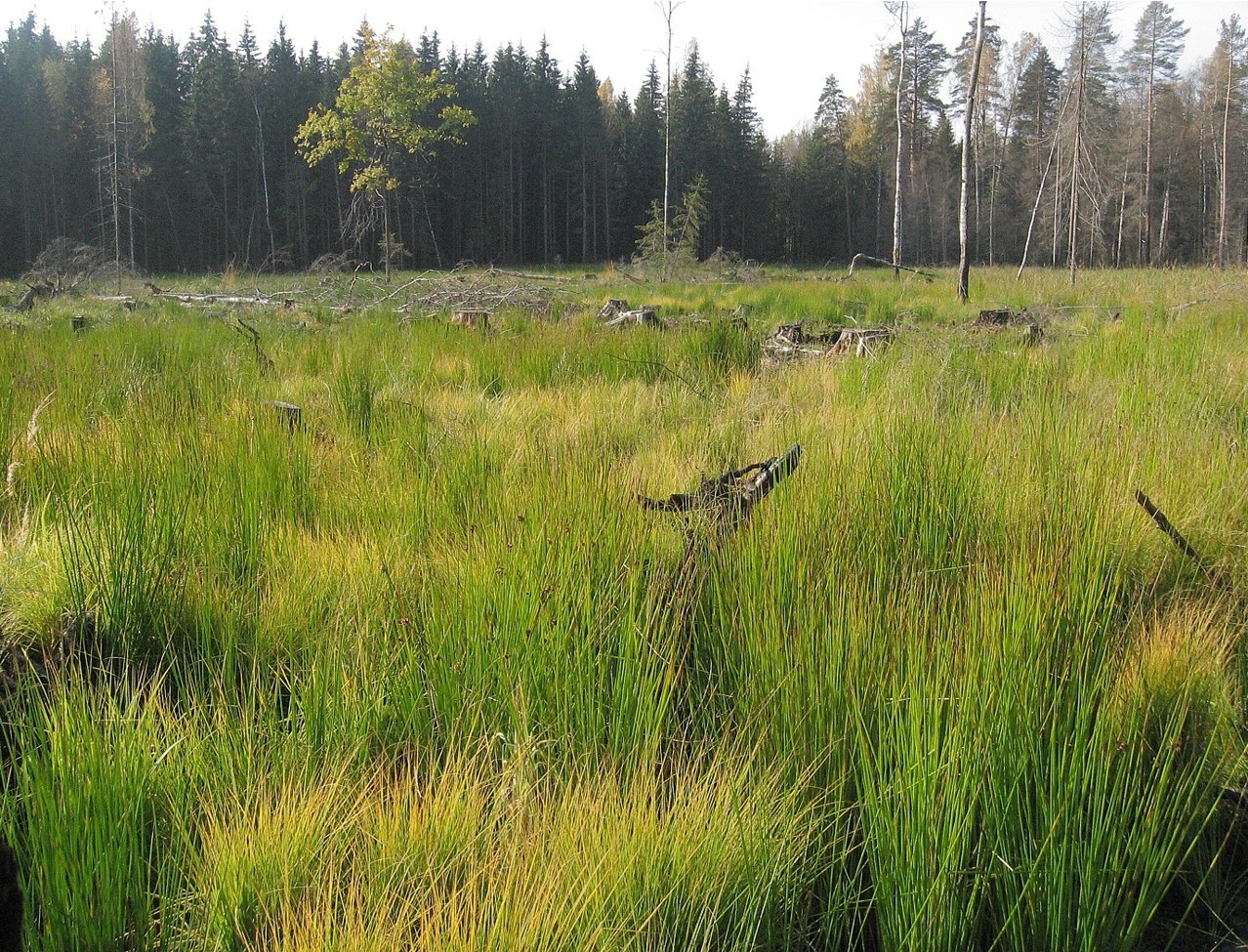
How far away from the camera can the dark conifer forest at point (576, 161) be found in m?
42.2

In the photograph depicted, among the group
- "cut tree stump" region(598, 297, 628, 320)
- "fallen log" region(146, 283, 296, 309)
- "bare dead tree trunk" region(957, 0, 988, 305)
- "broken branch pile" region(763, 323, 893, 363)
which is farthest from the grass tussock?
"bare dead tree trunk" region(957, 0, 988, 305)

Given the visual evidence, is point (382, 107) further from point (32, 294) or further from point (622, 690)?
point (622, 690)

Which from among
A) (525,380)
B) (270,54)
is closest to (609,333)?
(525,380)

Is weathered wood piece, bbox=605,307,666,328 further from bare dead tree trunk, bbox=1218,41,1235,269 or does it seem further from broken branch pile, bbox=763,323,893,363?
bare dead tree trunk, bbox=1218,41,1235,269

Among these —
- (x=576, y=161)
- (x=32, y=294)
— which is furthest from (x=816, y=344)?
(x=576, y=161)

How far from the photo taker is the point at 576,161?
52656 mm

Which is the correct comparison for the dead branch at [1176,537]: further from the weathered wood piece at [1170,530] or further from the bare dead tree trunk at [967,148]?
the bare dead tree trunk at [967,148]

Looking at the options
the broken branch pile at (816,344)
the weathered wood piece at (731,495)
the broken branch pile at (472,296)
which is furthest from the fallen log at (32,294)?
the weathered wood piece at (731,495)

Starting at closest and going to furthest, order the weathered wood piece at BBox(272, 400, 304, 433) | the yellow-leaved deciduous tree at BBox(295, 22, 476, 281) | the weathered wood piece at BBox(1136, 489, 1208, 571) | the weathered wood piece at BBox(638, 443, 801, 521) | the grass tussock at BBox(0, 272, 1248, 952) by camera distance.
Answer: the grass tussock at BBox(0, 272, 1248, 952) < the weathered wood piece at BBox(1136, 489, 1208, 571) < the weathered wood piece at BBox(638, 443, 801, 521) < the weathered wood piece at BBox(272, 400, 304, 433) < the yellow-leaved deciduous tree at BBox(295, 22, 476, 281)

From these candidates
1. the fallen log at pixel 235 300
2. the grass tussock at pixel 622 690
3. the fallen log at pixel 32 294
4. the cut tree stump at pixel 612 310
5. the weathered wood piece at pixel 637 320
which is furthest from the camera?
the fallen log at pixel 32 294

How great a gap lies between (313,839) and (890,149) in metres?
62.5

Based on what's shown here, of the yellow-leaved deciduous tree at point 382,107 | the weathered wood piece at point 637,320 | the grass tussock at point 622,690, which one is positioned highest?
the yellow-leaved deciduous tree at point 382,107

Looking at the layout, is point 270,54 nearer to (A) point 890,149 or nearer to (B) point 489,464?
(A) point 890,149

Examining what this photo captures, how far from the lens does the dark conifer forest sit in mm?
42250
